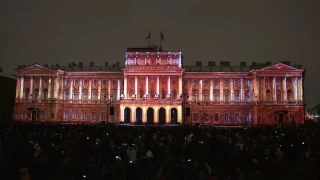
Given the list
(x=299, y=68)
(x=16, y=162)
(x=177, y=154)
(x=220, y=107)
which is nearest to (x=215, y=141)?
(x=177, y=154)

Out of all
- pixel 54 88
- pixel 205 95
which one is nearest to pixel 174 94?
pixel 205 95

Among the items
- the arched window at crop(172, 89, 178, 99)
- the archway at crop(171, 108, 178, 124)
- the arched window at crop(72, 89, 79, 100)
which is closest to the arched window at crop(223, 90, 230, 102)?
the arched window at crop(172, 89, 178, 99)

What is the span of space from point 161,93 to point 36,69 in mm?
31252

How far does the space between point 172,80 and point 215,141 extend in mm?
68986

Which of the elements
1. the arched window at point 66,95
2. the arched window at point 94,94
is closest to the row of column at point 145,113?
the arched window at point 94,94

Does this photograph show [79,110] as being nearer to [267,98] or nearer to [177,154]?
[267,98]

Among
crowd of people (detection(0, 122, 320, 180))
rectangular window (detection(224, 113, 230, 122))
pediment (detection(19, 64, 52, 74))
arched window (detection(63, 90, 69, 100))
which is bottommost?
crowd of people (detection(0, 122, 320, 180))

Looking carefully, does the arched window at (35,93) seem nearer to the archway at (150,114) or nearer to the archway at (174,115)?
the archway at (150,114)

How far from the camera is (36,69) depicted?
93.7m

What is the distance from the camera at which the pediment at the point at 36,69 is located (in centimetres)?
9306

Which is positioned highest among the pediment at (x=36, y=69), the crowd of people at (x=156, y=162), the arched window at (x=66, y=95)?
the pediment at (x=36, y=69)

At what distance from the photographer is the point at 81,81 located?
95188 mm

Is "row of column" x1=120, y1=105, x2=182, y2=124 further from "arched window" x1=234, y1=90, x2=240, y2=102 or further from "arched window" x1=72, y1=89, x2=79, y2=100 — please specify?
"arched window" x1=234, y1=90, x2=240, y2=102

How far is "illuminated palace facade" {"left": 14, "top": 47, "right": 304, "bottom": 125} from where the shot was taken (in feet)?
293
